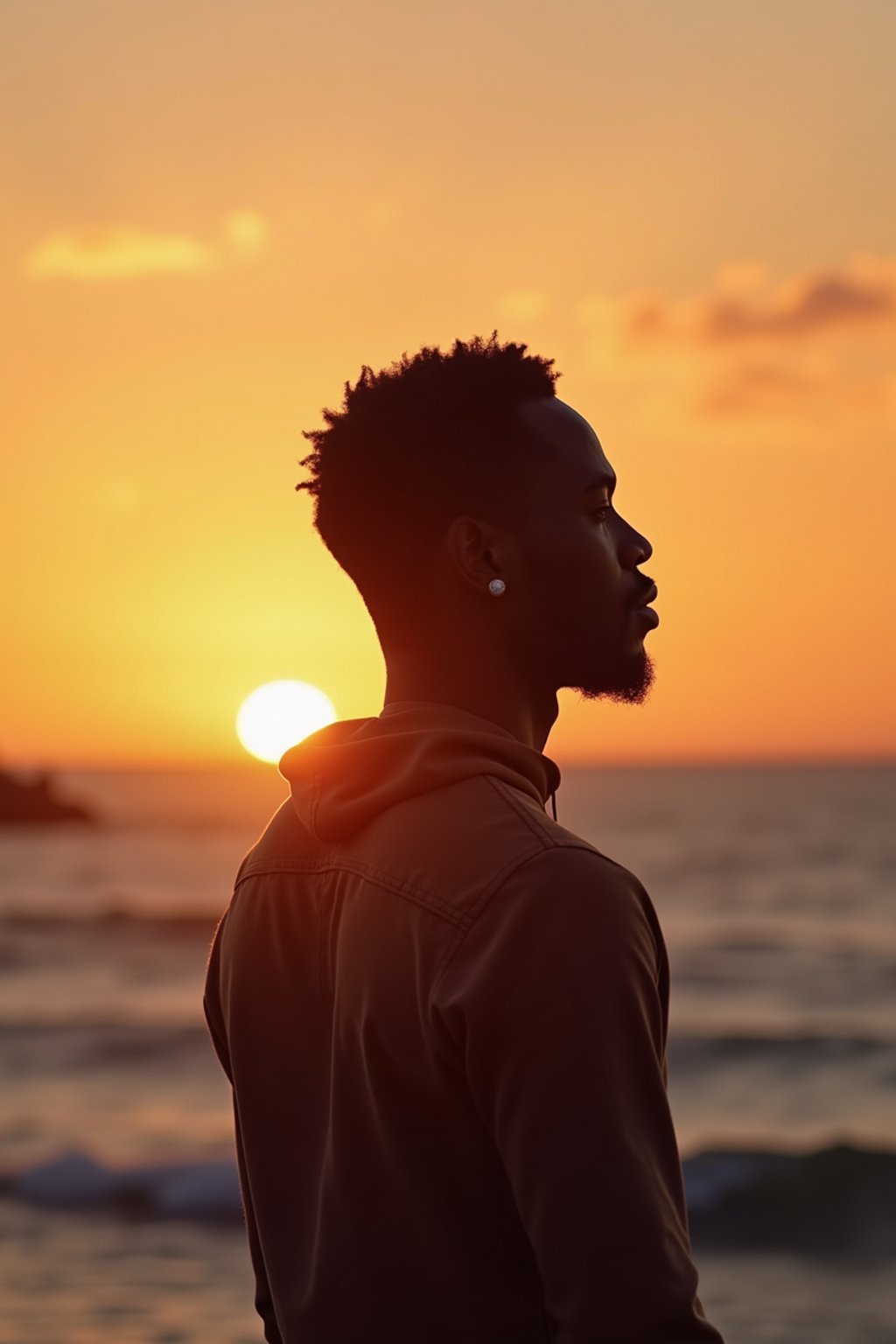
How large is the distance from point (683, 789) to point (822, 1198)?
9696 centimetres

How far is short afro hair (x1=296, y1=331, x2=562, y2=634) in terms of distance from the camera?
189cm

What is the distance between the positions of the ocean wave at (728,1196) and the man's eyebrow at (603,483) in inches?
415

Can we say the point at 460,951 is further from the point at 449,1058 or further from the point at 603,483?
the point at 603,483

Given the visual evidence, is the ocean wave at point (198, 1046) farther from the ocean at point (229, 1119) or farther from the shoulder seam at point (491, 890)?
the shoulder seam at point (491, 890)

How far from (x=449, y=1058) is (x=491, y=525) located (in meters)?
0.67

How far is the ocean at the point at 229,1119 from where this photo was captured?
31.4 feet

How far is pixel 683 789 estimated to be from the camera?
356 ft

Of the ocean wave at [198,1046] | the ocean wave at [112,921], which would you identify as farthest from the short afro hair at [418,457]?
the ocean wave at [112,921]

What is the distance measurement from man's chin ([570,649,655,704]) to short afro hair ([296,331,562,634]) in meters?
0.25

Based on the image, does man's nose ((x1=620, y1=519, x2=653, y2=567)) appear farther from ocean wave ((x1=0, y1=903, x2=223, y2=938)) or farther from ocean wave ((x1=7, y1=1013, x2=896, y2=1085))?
ocean wave ((x1=0, y1=903, x2=223, y2=938))

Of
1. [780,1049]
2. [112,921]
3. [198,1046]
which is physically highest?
[112,921]

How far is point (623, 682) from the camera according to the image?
1.98m

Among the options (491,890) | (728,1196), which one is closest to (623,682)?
(491,890)

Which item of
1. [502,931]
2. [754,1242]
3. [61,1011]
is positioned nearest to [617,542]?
[502,931]
